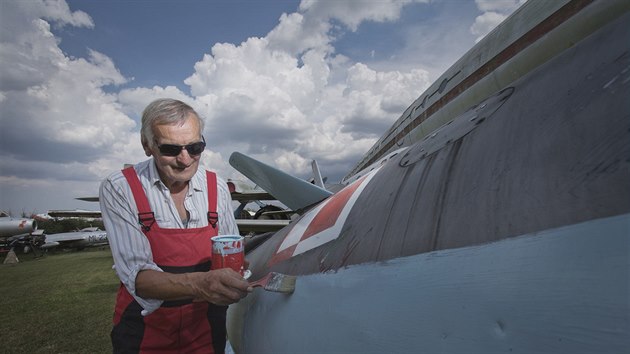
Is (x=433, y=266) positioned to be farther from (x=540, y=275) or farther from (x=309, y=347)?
(x=309, y=347)

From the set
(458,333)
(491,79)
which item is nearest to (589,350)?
(458,333)

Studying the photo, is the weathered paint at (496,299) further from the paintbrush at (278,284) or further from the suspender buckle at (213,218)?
the suspender buckle at (213,218)

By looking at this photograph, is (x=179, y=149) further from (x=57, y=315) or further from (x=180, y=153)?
(x=57, y=315)

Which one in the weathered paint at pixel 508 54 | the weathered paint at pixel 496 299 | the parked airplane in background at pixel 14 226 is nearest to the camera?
the weathered paint at pixel 496 299

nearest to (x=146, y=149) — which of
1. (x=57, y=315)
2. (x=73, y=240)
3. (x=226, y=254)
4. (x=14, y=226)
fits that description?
(x=226, y=254)

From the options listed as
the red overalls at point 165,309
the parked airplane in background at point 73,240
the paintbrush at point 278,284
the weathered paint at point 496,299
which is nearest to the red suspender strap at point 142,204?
the red overalls at point 165,309

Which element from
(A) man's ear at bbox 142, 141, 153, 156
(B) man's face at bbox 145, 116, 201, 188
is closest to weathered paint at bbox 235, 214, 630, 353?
(B) man's face at bbox 145, 116, 201, 188

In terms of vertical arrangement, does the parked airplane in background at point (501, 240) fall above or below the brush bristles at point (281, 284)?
above

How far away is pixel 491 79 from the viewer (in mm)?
4309

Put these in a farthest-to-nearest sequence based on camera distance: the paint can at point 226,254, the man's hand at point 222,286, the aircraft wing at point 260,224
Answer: the aircraft wing at point 260,224 < the paint can at point 226,254 < the man's hand at point 222,286

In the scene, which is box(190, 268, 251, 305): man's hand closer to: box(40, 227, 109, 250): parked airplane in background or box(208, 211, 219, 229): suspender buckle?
box(208, 211, 219, 229): suspender buckle

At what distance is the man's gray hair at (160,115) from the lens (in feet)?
4.72

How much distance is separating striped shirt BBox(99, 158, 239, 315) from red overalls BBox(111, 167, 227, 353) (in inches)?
1.4

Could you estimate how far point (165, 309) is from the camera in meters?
1.52
